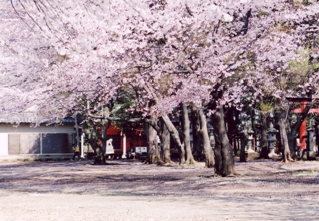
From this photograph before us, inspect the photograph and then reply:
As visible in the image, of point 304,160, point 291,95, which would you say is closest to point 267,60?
point 291,95

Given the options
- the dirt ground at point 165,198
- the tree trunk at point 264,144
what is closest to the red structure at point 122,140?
the tree trunk at point 264,144

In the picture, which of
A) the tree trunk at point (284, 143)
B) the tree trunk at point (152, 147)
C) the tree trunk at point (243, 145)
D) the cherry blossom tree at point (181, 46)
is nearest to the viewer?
the cherry blossom tree at point (181, 46)

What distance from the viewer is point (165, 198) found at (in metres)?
15.1

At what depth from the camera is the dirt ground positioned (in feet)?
36.1

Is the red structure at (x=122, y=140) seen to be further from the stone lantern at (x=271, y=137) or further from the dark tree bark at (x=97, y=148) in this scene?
the stone lantern at (x=271, y=137)

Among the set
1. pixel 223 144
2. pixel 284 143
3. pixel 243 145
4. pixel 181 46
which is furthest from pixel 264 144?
pixel 181 46

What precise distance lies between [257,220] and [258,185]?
319 inches

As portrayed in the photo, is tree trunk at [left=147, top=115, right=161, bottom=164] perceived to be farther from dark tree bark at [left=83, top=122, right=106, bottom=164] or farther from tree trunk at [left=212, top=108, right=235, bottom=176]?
tree trunk at [left=212, top=108, right=235, bottom=176]

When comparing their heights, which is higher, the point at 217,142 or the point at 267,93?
the point at 267,93

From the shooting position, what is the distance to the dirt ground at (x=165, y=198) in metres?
11.0

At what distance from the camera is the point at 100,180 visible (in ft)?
74.3

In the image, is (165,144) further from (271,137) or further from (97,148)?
(271,137)

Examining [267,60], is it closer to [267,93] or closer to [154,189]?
[154,189]

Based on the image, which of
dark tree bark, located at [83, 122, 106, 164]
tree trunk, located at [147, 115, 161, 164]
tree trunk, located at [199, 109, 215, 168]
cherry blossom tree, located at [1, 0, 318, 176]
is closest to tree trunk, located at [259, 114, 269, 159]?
tree trunk, located at [147, 115, 161, 164]
